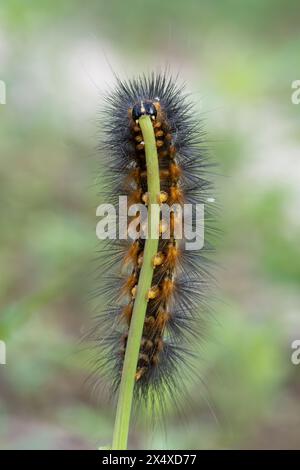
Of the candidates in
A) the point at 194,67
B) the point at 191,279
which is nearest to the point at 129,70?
the point at 194,67

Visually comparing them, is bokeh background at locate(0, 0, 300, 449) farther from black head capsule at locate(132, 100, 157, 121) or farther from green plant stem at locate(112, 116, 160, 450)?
green plant stem at locate(112, 116, 160, 450)

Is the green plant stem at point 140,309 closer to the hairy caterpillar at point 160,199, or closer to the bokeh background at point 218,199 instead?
the hairy caterpillar at point 160,199

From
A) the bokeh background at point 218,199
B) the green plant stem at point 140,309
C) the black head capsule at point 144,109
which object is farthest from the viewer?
the bokeh background at point 218,199

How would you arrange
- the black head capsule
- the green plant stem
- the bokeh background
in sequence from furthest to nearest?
1. the bokeh background
2. the black head capsule
3. the green plant stem

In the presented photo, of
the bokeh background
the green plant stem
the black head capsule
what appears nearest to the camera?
the green plant stem

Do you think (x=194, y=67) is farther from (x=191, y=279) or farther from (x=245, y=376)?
(x=191, y=279)

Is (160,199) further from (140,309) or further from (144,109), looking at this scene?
(140,309)

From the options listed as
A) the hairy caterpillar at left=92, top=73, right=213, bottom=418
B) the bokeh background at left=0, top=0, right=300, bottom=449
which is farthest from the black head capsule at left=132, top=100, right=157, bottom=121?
the bokeh background at left=0, top=0, right=300, bottom=449

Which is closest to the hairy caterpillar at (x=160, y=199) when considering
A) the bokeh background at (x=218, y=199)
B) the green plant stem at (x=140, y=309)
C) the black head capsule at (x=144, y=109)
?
the black head capsule at (x=144, y=109)
